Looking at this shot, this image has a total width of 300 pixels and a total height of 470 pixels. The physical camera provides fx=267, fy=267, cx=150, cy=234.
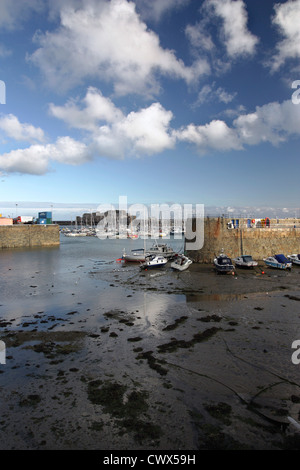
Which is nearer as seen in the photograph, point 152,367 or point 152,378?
point 152,378

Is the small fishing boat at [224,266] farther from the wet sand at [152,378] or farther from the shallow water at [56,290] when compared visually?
the wet sand at [152,378]

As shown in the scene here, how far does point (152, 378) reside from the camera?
872 cm

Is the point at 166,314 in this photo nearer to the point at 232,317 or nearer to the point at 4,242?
the point at 232,317

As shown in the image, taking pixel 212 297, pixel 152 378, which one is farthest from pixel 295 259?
pixel 152 378

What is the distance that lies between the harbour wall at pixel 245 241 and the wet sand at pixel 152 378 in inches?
707

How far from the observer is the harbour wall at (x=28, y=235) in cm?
6170

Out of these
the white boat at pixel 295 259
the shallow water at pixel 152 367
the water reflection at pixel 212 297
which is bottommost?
the water reflection at pixel 212 297

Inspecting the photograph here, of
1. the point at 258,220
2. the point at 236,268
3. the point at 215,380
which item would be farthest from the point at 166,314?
the point at 258,220

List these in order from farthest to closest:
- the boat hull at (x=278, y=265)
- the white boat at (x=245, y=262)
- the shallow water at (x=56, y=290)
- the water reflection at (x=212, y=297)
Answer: the white boat at (x=245, y=262) → the boat hull at (x=278, y=265) → the water reflection at (x=212, y=297) → the shallow water at (x=56, y=290)

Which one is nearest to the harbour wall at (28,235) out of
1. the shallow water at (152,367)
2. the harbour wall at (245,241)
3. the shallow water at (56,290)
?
the shallow water at (56,290)

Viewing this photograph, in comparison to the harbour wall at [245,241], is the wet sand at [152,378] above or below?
below

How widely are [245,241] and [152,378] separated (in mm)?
29653

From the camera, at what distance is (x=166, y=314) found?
51.5ft

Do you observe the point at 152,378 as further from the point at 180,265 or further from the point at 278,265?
the point at 278,265
